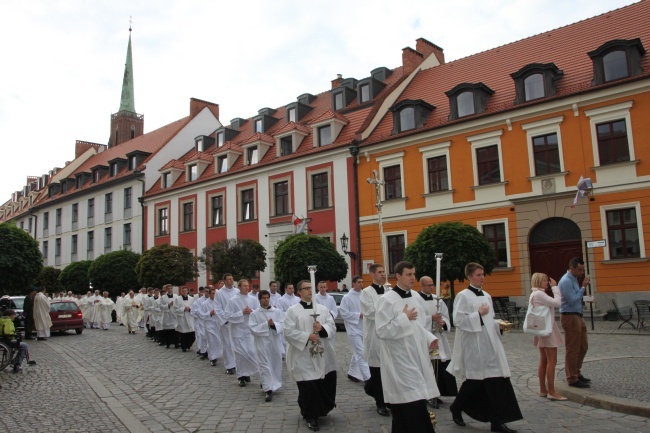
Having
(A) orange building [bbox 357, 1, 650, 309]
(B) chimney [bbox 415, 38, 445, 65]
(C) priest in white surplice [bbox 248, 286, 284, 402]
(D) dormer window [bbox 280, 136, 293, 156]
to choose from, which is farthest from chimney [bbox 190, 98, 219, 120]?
(C) priest in white surplice [bbox 248, 286, 284, 402]

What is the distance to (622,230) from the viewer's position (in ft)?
67.9

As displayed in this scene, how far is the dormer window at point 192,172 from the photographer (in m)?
37.9

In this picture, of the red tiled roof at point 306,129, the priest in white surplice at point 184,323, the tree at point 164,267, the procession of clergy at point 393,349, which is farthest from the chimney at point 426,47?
the procession of clergy at point 393,349

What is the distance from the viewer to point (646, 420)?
6.75 m

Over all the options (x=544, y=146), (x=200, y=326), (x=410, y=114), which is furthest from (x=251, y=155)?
(x=200, y=326)

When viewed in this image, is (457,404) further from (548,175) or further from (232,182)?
(232,182)

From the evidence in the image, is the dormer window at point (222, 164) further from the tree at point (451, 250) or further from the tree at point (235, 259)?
the tree at point (451, 250)

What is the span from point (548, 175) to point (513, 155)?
168cm

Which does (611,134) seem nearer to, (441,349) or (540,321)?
(540,321)

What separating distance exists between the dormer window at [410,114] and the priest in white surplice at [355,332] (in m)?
16.8

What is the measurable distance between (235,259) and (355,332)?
18.5 metres

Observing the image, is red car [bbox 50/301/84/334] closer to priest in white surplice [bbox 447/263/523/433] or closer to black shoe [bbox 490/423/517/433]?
priest in white surplice [bbox 447/263/523/433]

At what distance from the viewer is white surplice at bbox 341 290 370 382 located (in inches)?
400

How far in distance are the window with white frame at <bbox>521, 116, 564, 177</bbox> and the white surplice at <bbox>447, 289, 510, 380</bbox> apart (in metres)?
16.7
